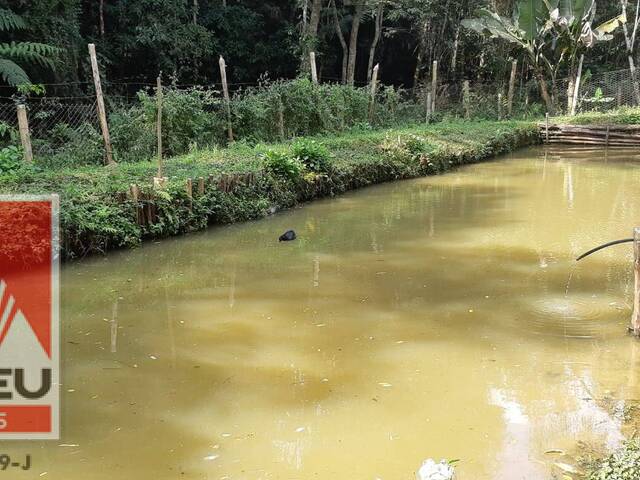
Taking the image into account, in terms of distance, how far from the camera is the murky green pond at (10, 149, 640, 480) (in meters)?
3.70

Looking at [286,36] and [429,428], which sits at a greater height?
[286,36]

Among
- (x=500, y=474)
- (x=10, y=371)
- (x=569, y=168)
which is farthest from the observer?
(x=569, y=168)

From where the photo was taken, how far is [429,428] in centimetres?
394

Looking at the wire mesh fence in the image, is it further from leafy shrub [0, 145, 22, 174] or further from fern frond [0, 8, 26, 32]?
fern frond [0, 8, 26, 32]

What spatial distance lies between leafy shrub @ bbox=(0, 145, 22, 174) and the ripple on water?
658 cm

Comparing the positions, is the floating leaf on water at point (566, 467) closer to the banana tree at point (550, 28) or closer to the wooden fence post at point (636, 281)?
the wooden fence post at point (636, 281)

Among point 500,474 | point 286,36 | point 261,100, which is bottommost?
point 500,474

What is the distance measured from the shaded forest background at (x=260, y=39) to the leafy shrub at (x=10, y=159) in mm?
5368

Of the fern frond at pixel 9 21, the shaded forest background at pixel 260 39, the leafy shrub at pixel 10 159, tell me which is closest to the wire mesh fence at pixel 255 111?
the leafy shrub at pixel 10 159

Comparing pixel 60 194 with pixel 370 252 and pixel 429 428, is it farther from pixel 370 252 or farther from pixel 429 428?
pixel 429 428

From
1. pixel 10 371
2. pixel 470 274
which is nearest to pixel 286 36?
pixel 470 274

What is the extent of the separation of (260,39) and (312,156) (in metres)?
11.7

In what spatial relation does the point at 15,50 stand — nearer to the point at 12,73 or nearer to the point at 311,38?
the point at 12,73

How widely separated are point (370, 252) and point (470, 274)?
1.43 metres
